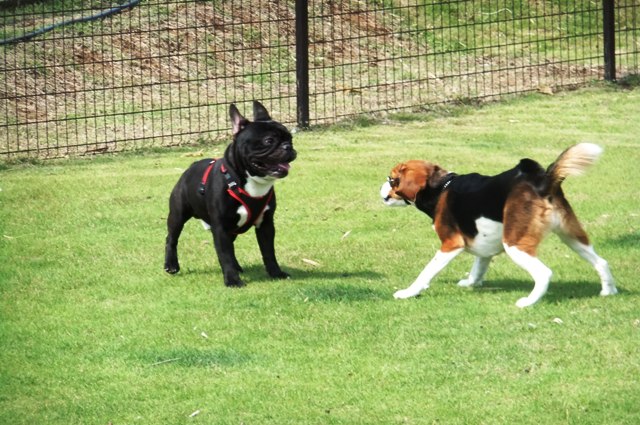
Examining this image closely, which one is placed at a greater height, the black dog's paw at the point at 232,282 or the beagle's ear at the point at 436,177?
the beagle's ear at the point at 436,177

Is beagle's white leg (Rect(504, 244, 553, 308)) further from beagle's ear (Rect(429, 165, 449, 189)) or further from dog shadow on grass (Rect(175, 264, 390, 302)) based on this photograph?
dog shadow on grass (Rect(175, 264, 390, 302))

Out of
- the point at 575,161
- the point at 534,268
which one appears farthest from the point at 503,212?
the point at 575,161

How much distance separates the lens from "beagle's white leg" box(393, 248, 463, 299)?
8422 millimetres

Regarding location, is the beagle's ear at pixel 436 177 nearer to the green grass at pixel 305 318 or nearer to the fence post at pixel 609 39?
the green grass at pixel 305 318

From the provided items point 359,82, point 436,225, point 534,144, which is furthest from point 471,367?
point 359,82

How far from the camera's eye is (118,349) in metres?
7.70

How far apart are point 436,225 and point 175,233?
2054 millimetres

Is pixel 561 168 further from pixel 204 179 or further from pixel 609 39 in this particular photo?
pixel 609 39

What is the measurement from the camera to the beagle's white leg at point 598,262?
27.1ft

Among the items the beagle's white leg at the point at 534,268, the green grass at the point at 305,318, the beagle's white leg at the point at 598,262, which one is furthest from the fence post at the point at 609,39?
the beagle's white leg at the point at 534,268

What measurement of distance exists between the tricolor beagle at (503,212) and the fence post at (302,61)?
19.8 ft

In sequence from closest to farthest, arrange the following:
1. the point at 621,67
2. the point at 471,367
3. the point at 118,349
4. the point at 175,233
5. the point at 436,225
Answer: the point at 471,367 < the point at 118,349 < the point at 436,225 < the point at 175,233 < the point at 621,67

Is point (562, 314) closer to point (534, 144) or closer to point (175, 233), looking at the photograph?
point (175, 233)

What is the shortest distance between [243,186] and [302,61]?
236 inches
